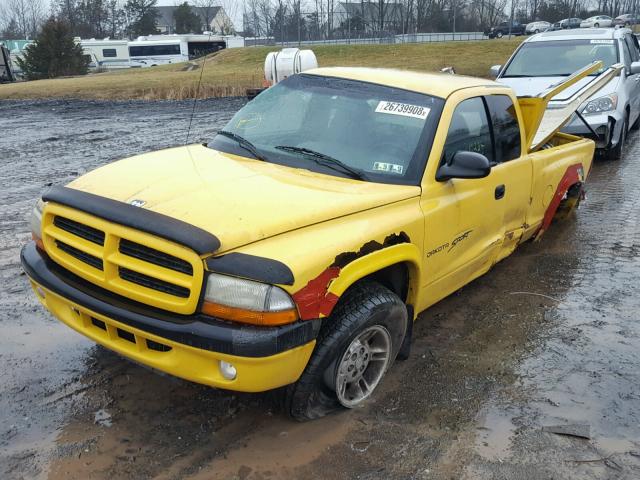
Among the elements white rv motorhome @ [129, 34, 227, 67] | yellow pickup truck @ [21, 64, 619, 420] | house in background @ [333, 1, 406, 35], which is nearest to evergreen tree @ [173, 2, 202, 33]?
white rv motorhome @ [129, 34, 227, 67]

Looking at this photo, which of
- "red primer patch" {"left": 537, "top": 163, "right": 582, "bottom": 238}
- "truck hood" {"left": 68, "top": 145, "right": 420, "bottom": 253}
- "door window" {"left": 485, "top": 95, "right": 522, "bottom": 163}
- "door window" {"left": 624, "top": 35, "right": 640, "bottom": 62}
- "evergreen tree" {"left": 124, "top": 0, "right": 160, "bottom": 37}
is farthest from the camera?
"evergreen tree" {"left": 124, "top": 0, "right": 160, "bottom": 37}

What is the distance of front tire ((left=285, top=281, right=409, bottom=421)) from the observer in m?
2.98

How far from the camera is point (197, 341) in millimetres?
2654

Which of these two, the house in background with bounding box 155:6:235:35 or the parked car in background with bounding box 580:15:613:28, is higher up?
the house in background with bounding box 155:6:235:35

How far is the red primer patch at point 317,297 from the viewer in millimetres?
2711

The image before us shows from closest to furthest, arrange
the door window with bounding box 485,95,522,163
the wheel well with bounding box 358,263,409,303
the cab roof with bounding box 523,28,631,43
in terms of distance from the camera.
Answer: the wheel well with bounding box 358,263,409,303 → the door window with bounding box 485,95,522,163 → the cab roof with bounding box 523,28,631,43

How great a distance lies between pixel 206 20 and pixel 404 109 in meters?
87.4

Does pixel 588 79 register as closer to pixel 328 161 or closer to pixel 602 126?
pixel 602 126

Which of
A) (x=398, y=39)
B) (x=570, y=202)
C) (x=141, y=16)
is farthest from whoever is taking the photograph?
(x=141, y=16)

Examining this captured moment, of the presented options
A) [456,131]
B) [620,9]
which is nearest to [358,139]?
[456,131]

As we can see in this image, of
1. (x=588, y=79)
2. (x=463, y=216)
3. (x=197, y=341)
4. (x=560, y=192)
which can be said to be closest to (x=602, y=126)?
(x=588, y=79)

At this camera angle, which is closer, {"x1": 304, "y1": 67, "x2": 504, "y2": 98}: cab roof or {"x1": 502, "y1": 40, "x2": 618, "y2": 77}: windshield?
{"x1": 304, "y1": 67, "x2": 504, "y2": 98}: cab roof

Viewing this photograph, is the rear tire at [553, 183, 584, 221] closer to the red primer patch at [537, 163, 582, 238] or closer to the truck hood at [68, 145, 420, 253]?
the red primer patch at [537, 163, 582, 238]

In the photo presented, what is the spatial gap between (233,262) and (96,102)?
24.0 metres
